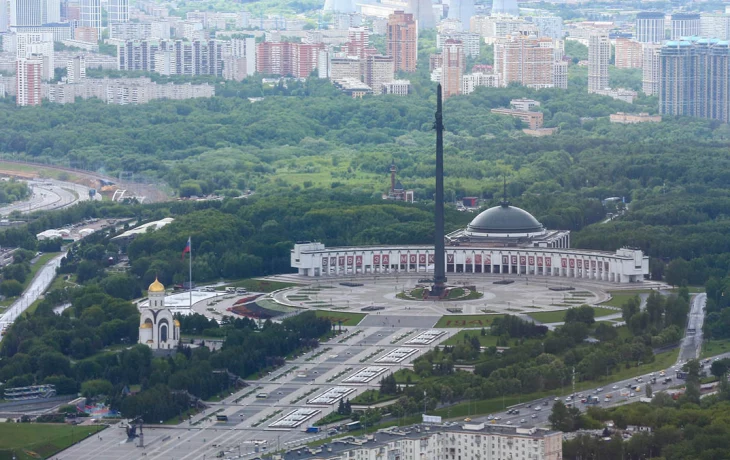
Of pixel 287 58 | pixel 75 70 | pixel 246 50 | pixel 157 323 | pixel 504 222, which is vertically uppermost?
pixel 246 50

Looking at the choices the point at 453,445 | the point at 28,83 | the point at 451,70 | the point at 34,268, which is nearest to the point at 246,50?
the point at 451,70

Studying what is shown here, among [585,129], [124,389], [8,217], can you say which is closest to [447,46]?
[585,129]

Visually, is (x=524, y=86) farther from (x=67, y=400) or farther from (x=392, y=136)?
(x=67, y=400)

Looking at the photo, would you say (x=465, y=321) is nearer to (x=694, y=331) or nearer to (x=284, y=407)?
(x=694, y=331)

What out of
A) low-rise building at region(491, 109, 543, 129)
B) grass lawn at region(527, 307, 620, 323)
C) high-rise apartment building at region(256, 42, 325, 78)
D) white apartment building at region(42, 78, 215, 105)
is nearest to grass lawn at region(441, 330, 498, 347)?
grass lawn at region(527, 307, 620, 323)

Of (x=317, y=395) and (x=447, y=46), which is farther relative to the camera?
(x=447, y=46)

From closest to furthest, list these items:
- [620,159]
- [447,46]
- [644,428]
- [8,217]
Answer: [644,428] < [8,217] < [620,159] < [447,46]

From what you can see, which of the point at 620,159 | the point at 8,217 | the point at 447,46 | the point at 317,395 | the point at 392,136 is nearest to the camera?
the point at 317,395
